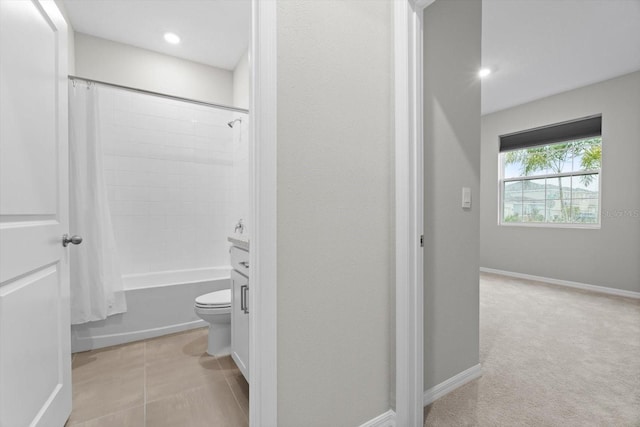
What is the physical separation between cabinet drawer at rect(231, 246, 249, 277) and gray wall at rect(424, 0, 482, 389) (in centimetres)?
97

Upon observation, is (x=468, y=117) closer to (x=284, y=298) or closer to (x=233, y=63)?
(x=284, y=298)

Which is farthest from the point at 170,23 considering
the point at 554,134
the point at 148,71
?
the point at 554,134

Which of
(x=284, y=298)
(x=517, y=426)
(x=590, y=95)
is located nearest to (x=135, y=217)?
(x=284, y=298)

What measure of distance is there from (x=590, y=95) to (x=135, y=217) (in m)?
5.79

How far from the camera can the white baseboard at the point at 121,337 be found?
2201 mm

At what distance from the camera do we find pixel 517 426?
1405 mm

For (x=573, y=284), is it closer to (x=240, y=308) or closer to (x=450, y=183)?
(x=450, y=183)

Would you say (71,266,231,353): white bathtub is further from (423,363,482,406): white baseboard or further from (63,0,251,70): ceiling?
(63,0,251,70): ceiling

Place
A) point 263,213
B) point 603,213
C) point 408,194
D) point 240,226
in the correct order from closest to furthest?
point 263,213 → point 408,194 → point 240,226 → point 603,213

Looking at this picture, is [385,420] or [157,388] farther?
[157,388]

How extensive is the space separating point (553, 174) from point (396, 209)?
4409 millimetres

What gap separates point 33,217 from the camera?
1.16 meters

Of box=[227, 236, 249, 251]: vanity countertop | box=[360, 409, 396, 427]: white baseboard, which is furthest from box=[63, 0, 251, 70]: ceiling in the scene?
box=[360, 409, 396, 427]: white baseboard

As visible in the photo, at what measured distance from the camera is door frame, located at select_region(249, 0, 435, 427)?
1.04 meters
